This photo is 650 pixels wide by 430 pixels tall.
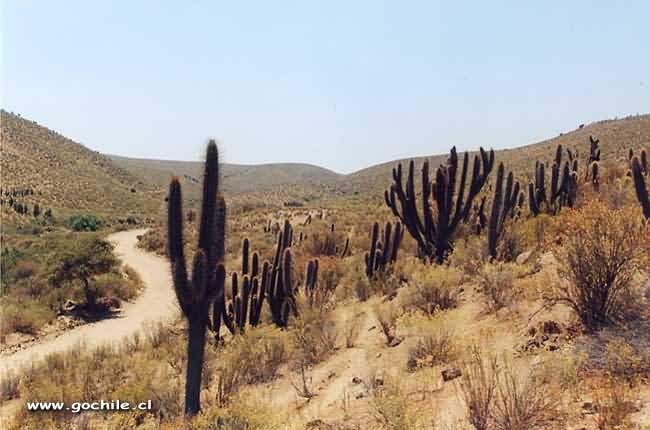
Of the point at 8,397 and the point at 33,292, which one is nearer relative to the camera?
the point at 8,397

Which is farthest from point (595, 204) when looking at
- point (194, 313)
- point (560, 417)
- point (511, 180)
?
→ point (511, 180)

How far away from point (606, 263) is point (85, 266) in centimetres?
1943

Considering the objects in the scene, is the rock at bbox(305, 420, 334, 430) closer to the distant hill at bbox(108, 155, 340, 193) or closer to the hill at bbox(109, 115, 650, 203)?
the hill at bbox(109, 115, 650, 203)

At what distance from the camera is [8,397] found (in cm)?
893

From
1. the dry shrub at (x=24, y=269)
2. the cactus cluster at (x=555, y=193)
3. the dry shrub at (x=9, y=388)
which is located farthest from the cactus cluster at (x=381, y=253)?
the dry shrub at (x=24, y=269)

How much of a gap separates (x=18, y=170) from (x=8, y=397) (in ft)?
187

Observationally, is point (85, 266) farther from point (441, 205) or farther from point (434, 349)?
point (434, 349)

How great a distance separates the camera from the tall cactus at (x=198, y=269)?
6.67 m

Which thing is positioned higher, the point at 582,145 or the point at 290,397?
the point at 582,145

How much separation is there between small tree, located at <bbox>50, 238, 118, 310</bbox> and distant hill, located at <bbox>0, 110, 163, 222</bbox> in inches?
1304

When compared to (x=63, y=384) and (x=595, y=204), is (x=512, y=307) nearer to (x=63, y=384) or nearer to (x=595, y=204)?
(x=595, y=204)

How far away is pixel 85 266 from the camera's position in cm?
1934

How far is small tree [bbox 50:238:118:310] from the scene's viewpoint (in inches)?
747

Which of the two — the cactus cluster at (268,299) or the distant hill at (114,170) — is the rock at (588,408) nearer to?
A: the cactus cluster at (268,299)
